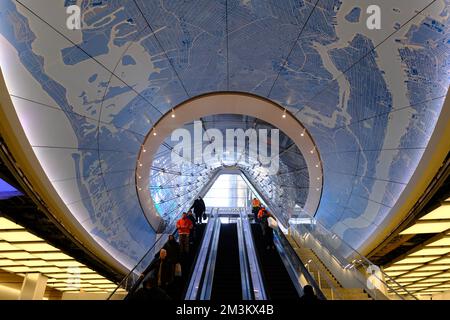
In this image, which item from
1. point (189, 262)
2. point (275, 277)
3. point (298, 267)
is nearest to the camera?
point (298, 267)

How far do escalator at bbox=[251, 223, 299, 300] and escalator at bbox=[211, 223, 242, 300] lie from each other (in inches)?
24.3

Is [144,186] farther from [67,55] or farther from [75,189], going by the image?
[67,55]

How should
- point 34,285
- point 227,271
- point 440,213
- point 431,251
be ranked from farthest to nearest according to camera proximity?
point 34,285
point 431,251
point 440,213
point 227,271

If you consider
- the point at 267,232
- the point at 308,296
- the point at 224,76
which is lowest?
the point at 308,296

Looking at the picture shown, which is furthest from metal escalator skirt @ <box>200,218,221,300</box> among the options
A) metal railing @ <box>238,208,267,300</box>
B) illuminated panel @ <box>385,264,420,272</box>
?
illuminated panel @ <box>385,264,420,272</box>

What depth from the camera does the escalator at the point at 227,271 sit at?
6.80m

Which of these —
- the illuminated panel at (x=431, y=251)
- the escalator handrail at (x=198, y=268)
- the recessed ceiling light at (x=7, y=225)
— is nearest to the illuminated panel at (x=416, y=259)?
the illuminated panel at (x=431, y=251)

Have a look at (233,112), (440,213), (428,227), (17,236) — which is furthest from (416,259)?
(17,236)

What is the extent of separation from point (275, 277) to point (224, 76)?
628 centimetres

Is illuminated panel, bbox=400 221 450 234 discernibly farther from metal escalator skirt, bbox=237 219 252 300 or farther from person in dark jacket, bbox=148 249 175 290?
person in dark jacket, bbox=148 249 175 290

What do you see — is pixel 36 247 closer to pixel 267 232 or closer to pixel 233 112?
pixel 267 232

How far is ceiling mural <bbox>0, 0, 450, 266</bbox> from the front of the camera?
654cm

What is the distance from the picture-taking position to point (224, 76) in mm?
10742

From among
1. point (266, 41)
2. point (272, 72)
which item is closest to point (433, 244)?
point (272, 72)
